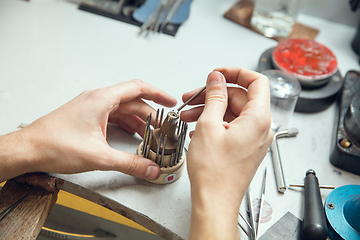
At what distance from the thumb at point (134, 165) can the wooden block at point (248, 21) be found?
92 cm

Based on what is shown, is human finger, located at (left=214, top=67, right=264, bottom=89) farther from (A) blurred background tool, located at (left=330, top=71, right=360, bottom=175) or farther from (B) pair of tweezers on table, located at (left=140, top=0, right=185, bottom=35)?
(B) pair of tweezers on table, located at (left=140, top=0, right=185, bottom=35)

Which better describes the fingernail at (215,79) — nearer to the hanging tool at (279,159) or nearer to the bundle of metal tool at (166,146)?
the bundle of metal tool at (166,146)

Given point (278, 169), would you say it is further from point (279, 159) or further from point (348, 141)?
point (348, 141)

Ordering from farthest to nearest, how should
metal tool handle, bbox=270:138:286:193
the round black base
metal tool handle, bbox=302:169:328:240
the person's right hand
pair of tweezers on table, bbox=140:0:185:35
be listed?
pair of tweezers on table, bbox=140:0:185:35 < the round black base < metal tool handle, bbox=270:138:286:193 < metal tool handle, bbox=302:169:328:240 < the person's right hand

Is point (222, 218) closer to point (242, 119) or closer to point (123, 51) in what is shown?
point (242, 119)

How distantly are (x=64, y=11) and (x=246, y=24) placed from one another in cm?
79

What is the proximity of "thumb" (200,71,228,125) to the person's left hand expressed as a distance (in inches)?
7.3

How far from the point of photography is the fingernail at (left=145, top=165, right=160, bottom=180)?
27.1 inches

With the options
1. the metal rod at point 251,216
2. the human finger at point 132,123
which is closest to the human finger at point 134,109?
the human finger at point 132,123

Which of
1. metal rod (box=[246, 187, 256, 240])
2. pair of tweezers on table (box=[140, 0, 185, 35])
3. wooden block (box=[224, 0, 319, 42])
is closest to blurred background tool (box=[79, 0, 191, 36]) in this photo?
pair of tweezers on table (box=[140, 0, 185, 35])

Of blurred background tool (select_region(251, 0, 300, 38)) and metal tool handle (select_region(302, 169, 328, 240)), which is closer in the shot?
metal tool handle (select_region(302, 169, 328, 240))

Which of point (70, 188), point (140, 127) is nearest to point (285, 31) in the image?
point (140, 127)

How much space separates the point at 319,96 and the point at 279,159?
0.31 meters

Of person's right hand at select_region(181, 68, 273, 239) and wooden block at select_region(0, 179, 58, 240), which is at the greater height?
person's right hand at select_region(181, 68, 273, 239)
